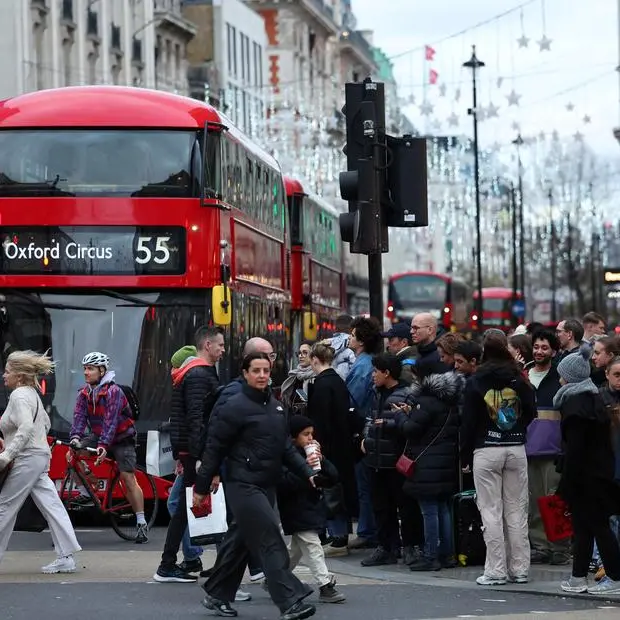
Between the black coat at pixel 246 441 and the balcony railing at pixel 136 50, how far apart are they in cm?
5439

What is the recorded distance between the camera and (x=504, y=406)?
12.8 metres

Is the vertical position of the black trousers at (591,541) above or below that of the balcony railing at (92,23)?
below

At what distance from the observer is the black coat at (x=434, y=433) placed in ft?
44.3

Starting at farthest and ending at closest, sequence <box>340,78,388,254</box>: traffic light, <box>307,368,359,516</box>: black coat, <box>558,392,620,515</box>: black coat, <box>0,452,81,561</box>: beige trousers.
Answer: <box>340,78,388,254</box>: traffic light
<box>307,368,359,516</box>: black coat
<box>0,452,81,561</box>: beige trousers
<box>558,392,620,515</box>: black coat

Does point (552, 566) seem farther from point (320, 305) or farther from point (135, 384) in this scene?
point (320, 305)

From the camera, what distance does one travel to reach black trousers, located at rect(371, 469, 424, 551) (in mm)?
14250

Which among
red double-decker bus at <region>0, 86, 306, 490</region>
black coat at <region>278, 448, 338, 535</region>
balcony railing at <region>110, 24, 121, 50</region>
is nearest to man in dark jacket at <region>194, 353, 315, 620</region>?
black coat at <region>278, 448, 338, 535</region>

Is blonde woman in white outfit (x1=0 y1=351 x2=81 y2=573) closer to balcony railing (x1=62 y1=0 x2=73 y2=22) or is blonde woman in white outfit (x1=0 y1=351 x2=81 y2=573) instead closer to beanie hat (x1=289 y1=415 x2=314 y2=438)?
beanie hat (x1=289 y1=415 x2=314 y2=438)

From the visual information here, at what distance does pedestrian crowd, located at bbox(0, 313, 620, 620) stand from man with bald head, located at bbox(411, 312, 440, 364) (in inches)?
0.7

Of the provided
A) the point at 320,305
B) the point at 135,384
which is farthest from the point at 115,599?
the point at 320,305

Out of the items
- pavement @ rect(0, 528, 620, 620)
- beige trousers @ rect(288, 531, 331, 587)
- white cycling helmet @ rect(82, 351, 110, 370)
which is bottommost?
pavement @ rect(0, 528, 620, 620)

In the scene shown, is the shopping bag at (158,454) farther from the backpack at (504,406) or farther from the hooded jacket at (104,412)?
the backpack at (504,406)

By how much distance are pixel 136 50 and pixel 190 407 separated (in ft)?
174

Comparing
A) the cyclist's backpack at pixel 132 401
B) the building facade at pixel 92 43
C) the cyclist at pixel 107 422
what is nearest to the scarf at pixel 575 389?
the cyclist at pixel 107 422
